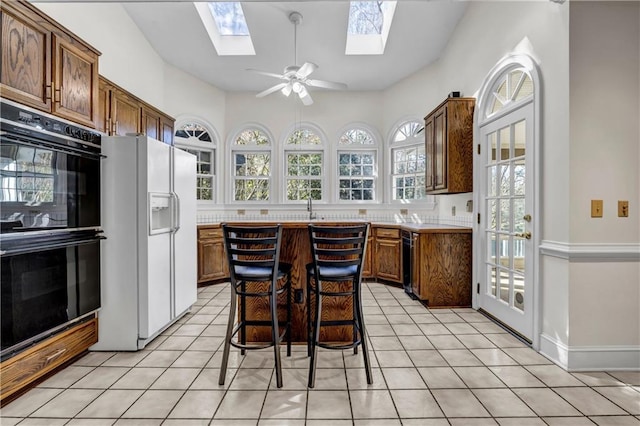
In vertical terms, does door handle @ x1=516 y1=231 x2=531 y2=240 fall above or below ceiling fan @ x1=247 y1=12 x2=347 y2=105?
below

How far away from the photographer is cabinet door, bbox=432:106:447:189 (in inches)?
149

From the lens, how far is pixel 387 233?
15.7 feet

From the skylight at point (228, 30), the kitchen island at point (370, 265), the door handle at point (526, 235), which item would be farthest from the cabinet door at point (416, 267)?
the skylight at point (228, 30)

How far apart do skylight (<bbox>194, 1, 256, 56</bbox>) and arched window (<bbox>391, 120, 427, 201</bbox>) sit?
2672mm

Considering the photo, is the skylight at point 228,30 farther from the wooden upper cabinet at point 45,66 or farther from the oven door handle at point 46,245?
the oven door handle at point 46,245

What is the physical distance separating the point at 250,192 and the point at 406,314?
3.42 m

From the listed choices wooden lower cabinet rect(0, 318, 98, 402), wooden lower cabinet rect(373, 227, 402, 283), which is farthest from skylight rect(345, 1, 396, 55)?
wooden lower cabinet rect(0, 318, 98, 402)

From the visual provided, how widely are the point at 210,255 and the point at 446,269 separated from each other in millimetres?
3300

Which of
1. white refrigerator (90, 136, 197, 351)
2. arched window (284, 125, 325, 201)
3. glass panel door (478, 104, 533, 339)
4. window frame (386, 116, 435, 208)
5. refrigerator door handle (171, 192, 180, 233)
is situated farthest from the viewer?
arched window (284, 125, 325, 201)

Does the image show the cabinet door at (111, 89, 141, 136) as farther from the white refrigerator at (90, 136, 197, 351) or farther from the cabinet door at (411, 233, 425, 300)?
the cabinet door at (411, 233, 425, 300)

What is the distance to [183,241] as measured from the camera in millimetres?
3268

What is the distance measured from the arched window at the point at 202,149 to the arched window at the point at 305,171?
1.26 m

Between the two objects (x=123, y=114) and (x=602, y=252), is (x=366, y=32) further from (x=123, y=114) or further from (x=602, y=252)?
(x=602, y=252)

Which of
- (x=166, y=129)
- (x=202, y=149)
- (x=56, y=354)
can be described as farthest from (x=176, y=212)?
(x=202, y=149)
